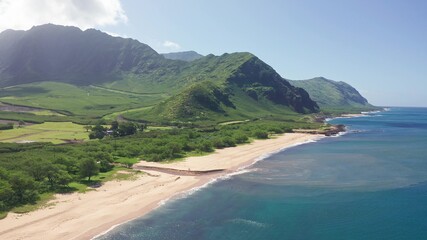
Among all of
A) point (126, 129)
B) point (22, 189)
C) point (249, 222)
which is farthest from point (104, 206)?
point (126, 129)

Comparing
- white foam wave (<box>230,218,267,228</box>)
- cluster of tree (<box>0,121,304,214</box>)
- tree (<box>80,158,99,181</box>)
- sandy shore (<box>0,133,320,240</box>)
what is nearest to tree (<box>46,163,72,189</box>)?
cluster of tree (<box>0,121,304,214</box>)

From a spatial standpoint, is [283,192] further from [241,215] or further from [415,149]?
[415,149]

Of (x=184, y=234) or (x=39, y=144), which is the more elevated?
(x=39, y=144)

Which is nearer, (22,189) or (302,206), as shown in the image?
(22,189)

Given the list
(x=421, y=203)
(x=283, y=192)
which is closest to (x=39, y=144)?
(x=283, y=192)

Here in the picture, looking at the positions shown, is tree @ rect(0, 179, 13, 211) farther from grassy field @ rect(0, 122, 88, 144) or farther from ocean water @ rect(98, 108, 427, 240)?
grassy field @ rect(0, 122, 88, 144)

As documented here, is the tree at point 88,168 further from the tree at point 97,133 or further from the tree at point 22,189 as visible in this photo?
the tree at point 97,133

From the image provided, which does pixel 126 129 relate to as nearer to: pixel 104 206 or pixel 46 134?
pixel 46 134
